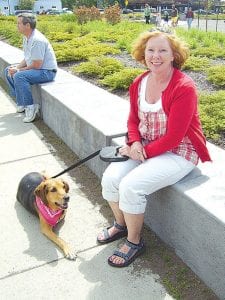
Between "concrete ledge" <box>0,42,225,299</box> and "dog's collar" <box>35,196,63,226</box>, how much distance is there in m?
0.77

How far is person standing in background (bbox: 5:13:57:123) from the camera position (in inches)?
241

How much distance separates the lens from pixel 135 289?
2852 millimetres

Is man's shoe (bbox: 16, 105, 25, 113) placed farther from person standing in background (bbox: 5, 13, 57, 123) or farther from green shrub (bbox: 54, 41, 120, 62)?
green shrub (bbox: 54, 41, 120, 62)

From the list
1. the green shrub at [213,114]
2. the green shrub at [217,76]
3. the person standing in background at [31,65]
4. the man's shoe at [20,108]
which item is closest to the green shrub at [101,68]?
the person standing in background at [31,65]

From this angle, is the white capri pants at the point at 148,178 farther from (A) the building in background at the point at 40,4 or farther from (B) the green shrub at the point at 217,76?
(A) the building in background at the point at 40,4

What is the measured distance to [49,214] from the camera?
11.3 feet

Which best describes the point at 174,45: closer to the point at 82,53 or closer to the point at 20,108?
the point at 20,108

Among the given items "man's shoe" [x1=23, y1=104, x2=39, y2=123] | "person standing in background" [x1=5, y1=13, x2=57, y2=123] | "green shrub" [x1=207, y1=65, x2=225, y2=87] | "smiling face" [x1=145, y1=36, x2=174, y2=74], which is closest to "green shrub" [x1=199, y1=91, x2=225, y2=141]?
"green shrub" [x1=207, y1=65, x2=225, y2=87]

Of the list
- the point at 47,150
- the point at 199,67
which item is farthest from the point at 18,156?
the point at 199,67

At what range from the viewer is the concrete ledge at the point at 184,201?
2.68 m

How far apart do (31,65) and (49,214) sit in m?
3.45

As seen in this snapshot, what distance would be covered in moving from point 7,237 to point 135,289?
1.24 metres

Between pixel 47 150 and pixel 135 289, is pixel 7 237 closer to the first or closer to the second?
pixel 135 289

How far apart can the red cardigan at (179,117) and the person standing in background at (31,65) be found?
11.7ft
